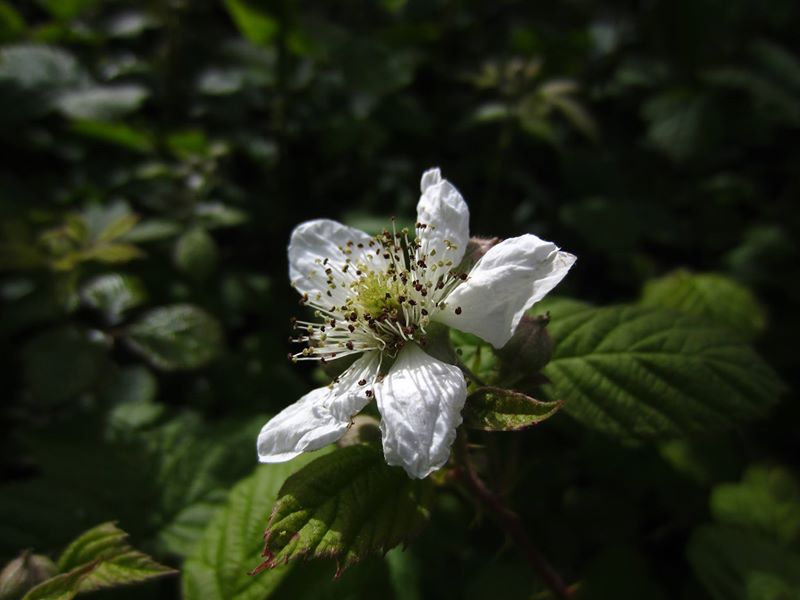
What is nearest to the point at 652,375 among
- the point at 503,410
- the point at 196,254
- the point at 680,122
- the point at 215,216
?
the point at 503,410

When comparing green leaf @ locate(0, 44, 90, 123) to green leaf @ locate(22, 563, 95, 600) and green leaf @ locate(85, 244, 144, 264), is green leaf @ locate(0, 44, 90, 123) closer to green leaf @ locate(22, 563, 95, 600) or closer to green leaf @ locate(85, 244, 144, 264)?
green leaf @ locate(85, 244, 144, 264)

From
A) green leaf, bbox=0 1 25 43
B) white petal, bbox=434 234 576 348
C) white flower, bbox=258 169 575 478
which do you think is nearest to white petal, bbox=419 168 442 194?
white flower, bbox=258 169 575 478

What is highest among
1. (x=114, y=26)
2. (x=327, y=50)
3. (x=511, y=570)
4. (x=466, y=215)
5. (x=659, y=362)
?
(x=114, y=26)

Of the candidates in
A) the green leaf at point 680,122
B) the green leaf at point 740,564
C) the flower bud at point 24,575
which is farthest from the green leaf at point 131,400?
the green leaf at point 680,122

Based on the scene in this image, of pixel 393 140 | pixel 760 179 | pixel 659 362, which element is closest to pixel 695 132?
pixel 760 179

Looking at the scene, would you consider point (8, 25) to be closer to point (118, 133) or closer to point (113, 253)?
point (118, 133)

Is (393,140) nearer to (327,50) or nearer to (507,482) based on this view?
(327,50)
